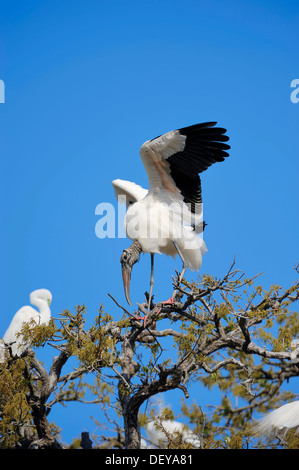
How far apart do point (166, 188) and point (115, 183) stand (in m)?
0.95

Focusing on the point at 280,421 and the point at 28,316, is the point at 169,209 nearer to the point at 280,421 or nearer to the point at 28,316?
the point at 28,316

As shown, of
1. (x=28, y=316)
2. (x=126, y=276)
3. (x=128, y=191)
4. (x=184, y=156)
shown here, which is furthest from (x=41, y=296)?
(x=184, y=156)

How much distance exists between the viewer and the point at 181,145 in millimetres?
6375

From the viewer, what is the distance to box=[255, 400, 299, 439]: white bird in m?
5.76

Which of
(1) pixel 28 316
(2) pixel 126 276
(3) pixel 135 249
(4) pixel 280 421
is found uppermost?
(3) pixel 135 249

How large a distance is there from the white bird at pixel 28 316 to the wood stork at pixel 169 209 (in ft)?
4.57

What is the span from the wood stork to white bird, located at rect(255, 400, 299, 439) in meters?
1.48

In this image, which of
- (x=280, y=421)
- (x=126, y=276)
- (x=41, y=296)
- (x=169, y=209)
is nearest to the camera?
(x=280, y=421)

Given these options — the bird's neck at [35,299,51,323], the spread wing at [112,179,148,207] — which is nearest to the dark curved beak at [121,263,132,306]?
the spread wing at [112,179,148,207]

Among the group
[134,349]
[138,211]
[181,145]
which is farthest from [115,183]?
[134,349]

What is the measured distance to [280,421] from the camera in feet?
19.2

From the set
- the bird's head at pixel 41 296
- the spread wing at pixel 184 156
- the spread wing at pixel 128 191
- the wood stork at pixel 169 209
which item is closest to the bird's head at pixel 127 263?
the wood stork at pixel 169 209

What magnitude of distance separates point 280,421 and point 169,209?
250 cm

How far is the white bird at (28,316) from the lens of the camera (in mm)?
7613
